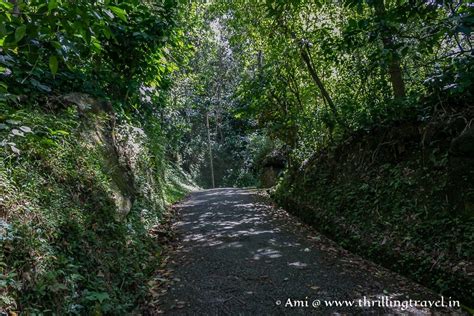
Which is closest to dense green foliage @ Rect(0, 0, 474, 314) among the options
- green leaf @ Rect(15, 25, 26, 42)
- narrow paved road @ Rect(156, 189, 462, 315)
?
green leaf @ Rect(15, 25, 26, 42)

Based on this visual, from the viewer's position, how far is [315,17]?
363 inches

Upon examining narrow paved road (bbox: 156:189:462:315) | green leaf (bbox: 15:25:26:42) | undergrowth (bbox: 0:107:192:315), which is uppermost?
green leaf (bbox: 15:25:26:42)

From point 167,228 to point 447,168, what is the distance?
520 centimetres

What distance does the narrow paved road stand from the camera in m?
3.70

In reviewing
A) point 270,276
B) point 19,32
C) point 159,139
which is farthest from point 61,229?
point 159,139

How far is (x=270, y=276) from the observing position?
4.41 m

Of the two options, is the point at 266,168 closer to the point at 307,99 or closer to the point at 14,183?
the point at 307,99

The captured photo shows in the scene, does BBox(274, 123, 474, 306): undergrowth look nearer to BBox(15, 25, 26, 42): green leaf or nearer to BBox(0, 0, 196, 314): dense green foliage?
BBox(0, 0, 196, 314): dense green foliage

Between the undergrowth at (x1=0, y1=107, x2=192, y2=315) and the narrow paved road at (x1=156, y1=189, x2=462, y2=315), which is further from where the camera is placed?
the narrow paved road at (x1=156, y1=189, x2=462, y2=315)

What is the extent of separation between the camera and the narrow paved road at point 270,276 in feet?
12.1

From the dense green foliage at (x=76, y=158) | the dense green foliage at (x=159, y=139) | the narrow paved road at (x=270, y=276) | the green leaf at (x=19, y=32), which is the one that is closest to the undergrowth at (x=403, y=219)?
the dense green foliage at (x=159, y=139)

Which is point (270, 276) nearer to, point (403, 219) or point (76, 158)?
point (403, 219)

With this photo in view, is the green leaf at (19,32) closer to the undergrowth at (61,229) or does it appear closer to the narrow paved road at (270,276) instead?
the undergrowth at (61,229)

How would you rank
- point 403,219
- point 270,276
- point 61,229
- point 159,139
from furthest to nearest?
1. point 159,139
2. point 403,219
3. point 270,276
4. point 61,229
